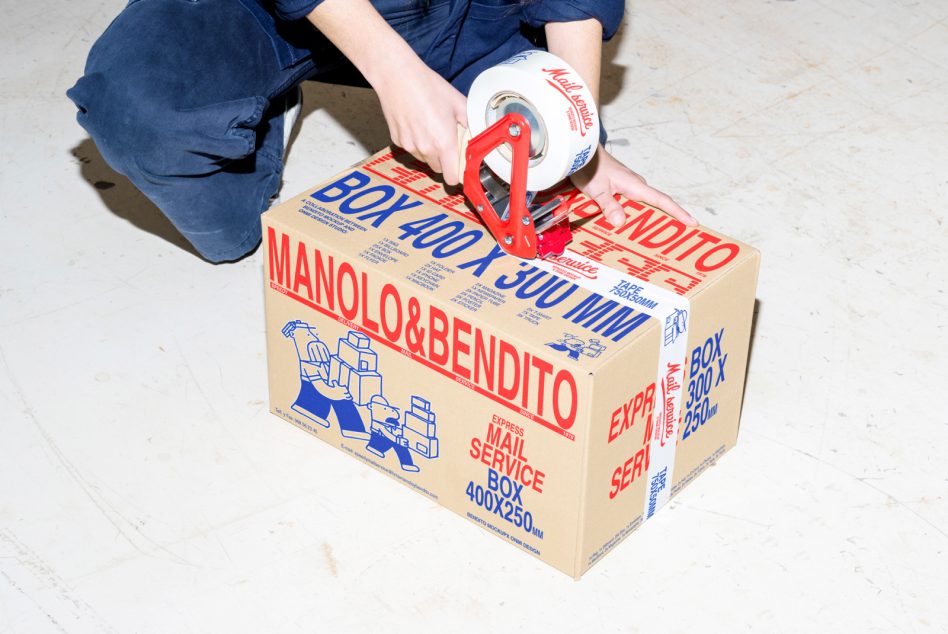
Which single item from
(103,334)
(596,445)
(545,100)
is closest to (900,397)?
(596,445)

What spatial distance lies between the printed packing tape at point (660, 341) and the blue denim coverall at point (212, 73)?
446 millimetres

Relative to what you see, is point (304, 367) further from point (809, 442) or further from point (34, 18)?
point (34, 18)

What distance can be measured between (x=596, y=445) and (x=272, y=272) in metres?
0.48

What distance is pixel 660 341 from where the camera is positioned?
4.70ft

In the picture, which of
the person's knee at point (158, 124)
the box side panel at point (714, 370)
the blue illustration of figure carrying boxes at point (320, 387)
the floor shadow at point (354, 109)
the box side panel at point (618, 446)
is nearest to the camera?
the box side panel at point (618, 446)

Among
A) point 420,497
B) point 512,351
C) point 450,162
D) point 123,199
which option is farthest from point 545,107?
point 123,199

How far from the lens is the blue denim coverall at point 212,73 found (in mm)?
1767

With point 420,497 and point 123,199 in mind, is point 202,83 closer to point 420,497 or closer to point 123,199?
point 123,199

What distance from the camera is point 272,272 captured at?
162 cm

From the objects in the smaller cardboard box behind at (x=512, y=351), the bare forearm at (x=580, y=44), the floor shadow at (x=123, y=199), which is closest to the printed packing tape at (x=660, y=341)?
the smaller cardboard box behind at (x=512, y=351)

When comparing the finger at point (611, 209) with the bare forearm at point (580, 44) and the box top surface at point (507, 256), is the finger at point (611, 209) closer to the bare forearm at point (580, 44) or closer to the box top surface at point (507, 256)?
the box top surface at point (507, 256)

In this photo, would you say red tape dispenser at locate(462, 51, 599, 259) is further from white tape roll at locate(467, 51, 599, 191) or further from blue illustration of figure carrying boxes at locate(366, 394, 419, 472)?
blue illustration of figure carrying boxes at locate(366, 394, 419, 472)

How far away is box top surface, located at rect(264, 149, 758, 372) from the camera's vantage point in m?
1.43

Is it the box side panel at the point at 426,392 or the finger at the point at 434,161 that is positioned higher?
the finger at the point at 434,161
